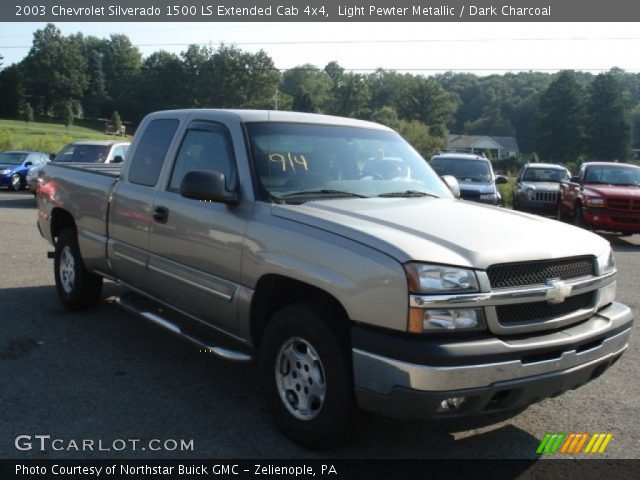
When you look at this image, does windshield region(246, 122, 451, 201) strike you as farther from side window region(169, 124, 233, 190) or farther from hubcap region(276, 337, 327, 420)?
hubcap region(276, 337, 327, 420)

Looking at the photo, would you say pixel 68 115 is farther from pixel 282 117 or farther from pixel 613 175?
pixel 282 117

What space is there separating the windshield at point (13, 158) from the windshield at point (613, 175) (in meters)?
19.3

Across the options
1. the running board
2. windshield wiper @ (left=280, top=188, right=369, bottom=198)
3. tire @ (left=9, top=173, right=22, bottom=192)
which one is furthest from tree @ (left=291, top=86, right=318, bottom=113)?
windshield wiper @ (left=280, top=188, right=369, bottom=198)

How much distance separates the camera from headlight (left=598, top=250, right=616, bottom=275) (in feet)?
12.5

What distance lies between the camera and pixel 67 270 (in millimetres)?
6605

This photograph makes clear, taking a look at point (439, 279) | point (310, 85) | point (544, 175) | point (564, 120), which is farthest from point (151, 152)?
point (564, 120)

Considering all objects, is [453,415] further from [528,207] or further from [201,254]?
[528,207]

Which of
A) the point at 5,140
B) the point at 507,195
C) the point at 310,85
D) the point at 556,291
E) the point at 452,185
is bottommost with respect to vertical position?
the point at 507,195

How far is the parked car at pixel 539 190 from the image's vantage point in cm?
1791

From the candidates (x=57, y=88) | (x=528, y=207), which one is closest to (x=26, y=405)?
(x=528, y=207)

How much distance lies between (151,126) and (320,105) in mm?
57398

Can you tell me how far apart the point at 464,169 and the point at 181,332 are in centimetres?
1286

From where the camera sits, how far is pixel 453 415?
3176 mm

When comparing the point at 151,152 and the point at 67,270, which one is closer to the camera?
the point at 151,152
